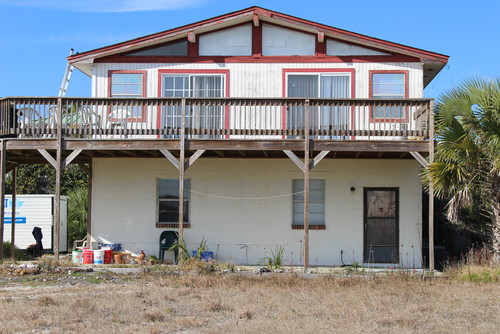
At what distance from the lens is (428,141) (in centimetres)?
1639

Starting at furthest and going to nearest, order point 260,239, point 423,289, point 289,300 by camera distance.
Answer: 1. point 260,239
2. point 423,289
3. point 289,300

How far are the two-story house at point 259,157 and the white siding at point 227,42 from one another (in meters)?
0.03

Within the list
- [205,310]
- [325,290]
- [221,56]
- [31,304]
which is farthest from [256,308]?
[221,56]

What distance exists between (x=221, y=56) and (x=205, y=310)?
989cm

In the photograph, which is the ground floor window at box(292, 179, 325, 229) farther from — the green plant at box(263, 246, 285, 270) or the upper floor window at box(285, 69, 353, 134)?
the upper floor window at box(285, 69, 353, 134)

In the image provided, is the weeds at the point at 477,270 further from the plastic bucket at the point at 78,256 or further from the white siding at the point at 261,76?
the plastic bucket at the point at 78,256

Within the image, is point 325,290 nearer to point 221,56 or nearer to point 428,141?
point 428,141

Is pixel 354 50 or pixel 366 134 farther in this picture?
pixel 354 50

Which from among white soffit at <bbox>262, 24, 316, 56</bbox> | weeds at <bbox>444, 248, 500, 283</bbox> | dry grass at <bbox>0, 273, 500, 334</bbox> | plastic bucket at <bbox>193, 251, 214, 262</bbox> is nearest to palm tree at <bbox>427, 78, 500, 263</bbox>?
weeds at <bbox>444, 248, 500, 283</bbox>

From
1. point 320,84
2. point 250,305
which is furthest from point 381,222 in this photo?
point 250,305

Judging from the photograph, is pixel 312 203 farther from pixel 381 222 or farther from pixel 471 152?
pixel 471 152

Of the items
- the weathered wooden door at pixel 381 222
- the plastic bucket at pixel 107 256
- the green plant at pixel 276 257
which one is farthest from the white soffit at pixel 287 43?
the plastic bucket at pixel 107 256

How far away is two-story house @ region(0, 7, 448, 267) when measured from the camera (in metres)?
18.3

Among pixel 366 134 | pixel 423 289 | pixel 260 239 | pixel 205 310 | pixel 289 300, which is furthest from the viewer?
pixel 260 239
